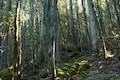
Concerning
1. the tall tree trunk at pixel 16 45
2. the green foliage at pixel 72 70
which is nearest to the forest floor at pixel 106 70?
the green foliage at pixel 72 70

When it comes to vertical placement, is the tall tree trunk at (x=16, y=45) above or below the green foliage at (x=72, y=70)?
above

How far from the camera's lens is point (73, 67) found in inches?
485

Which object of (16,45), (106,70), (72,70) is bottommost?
(72,70)

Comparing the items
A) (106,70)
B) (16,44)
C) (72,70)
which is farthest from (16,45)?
(106,70)

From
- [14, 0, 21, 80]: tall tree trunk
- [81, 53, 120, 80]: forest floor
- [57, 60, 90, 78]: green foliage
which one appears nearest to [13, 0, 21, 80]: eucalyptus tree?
[14, 0, 21, 80]: tall tree trunk

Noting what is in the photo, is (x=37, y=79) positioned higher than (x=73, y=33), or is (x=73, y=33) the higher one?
(x=73, y=33)

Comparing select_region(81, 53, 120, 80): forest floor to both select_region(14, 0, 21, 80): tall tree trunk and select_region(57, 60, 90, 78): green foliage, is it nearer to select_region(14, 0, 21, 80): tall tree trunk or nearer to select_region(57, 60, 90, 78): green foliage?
select_region(57, 60, 90, 78): green foliage

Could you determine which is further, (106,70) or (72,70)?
(72,70)

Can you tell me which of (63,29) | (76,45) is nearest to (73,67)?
(76,45)

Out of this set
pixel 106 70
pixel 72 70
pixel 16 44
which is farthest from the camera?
pixel 72 70

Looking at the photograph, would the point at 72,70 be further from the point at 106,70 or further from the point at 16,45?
the point at 16,45

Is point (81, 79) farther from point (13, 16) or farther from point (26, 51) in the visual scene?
point (26, 51)

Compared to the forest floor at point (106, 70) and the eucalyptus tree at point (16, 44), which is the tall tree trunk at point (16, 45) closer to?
the eucalyptus tree at point (16, 44)

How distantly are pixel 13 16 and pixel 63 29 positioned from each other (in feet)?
62.2
